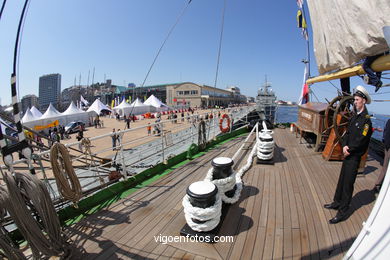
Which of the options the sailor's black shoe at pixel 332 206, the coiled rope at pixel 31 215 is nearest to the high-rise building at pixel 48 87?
the coiled rope at pixel 31 215

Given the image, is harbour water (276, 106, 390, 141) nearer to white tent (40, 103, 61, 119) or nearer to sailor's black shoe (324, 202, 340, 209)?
sailor's black shoe (324, 202, 340, 209)

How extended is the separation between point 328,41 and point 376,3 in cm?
202

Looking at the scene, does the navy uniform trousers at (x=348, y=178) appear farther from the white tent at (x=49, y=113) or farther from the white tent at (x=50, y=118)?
the white tent at (x=49, y=113)

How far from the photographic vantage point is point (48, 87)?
133m

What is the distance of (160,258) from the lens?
2.09 m

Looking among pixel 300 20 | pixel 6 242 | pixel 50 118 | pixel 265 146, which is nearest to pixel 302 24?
pixel 300 20

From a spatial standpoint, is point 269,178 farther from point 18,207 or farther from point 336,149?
point 18,207

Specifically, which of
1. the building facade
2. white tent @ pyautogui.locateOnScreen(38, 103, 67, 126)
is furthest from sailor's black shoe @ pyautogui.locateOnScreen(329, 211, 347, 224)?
the building facade

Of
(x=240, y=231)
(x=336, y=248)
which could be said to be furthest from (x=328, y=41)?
(x=240, y=231)

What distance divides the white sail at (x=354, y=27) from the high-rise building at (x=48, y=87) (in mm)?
142949

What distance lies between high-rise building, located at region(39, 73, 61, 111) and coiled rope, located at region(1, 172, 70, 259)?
142 metres

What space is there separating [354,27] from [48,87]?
170m

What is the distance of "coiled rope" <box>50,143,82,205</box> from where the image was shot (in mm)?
2561

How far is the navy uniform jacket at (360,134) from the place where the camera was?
2453 millimetres
